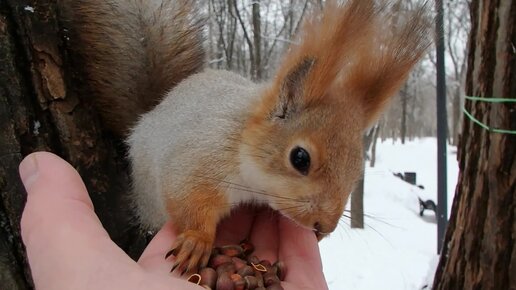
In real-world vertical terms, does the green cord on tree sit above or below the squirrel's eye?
above

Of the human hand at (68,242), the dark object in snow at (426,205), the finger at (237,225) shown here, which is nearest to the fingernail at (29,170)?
the human hand at (68,242)

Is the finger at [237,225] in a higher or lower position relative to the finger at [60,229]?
lower

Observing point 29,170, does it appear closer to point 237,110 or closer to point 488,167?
point 237,110

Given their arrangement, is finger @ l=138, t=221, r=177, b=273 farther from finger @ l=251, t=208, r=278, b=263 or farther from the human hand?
finger @ l=251, t=208, r=278, b=263

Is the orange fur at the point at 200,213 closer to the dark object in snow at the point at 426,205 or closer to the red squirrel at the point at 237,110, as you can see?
the red squirrel at the point at 237,110

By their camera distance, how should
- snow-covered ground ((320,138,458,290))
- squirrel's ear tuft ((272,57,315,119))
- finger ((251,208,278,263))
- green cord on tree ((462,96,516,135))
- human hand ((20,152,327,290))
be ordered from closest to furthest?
human hand ((20,152,327,290)) → squirrel's ear tuft ((272,57,315,119)) → finger ((251,208,278,263)) → green cord on tree ((462,96,516,135)) → snow-covered ground ((320,138,458,290))

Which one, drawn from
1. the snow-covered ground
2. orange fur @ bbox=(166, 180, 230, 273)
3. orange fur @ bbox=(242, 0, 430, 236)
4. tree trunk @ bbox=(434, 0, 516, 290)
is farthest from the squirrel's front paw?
tree trunk @ bbox=(434, 0, 516, 290)

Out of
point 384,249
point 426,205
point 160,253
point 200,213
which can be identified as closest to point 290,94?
point 200,213
